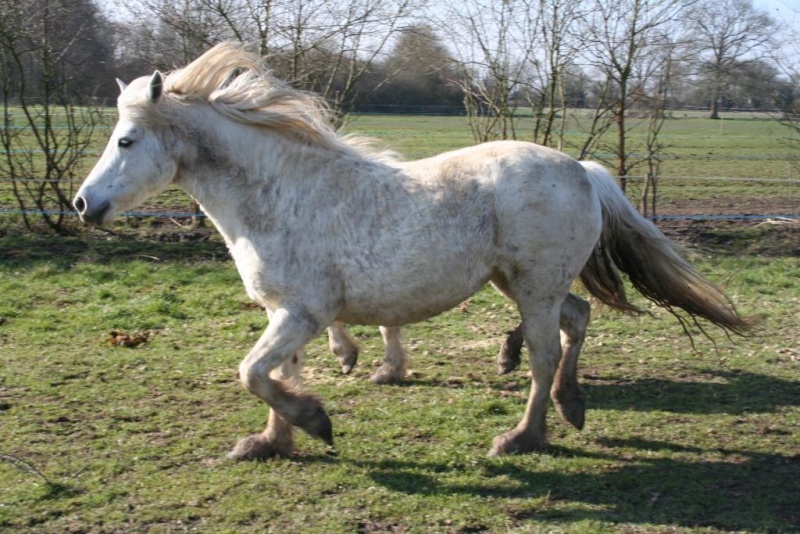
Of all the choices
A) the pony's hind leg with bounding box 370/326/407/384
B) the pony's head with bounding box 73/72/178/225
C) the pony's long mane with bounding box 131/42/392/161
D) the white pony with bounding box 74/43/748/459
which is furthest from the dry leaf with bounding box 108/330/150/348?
the pony's long mane with bounding box 131/42/392/161

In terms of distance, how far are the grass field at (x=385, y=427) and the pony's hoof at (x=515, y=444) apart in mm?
87

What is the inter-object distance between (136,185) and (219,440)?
1.59 metres

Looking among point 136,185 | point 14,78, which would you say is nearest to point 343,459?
point 136,185

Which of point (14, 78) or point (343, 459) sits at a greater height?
point (14, 78)

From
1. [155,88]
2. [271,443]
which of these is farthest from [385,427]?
[155,88]

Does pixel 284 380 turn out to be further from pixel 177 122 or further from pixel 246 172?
pixel 177 122

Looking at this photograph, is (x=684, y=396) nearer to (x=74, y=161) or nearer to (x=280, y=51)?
(x=280, y=51)

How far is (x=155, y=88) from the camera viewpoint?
4.78m

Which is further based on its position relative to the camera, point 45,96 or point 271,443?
point 45,96

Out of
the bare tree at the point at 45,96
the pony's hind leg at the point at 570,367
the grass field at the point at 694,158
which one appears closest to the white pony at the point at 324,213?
the pony's hind leg at the point at 570,367

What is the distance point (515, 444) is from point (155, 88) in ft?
9.15

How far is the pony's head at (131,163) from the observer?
473cm

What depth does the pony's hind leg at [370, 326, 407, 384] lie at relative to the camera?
6.42 m

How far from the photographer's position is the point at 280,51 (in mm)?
11031
